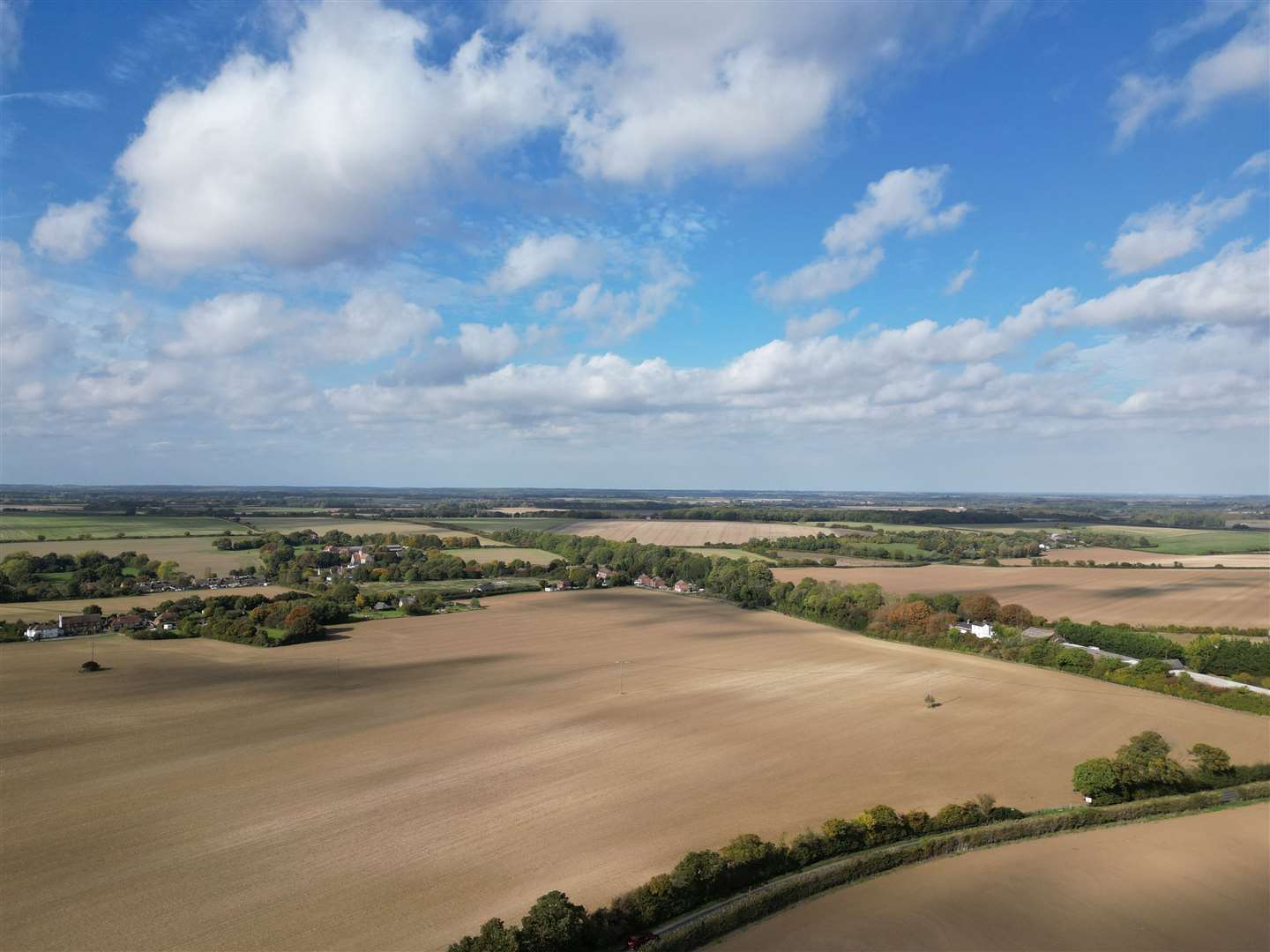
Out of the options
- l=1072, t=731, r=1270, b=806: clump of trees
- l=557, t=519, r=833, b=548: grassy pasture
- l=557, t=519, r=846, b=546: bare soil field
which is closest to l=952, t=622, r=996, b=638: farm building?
l=1072, t=731, r=1270, b=806: clump of trees

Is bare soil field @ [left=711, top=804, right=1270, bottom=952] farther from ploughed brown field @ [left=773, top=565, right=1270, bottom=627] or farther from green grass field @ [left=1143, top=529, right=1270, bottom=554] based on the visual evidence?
green grass field @ [left=1143, top=529, right=1270, bottom=554]

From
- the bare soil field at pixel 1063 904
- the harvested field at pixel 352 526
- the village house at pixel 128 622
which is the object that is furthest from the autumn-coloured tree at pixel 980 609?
the harvested field at pixel 352 526

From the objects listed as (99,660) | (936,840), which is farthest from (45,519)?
(936,840)

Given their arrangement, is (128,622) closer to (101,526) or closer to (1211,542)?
(101,526)

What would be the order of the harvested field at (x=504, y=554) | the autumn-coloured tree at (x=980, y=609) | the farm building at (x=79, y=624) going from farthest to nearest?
the harvested field at (x=504, y=554) < the autumn-coloured tree at (x=980, y=609) < the farm building at (x=79, y=624)

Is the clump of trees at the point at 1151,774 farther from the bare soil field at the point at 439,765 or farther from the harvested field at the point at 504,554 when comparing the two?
the harvested field at the point at 504,554

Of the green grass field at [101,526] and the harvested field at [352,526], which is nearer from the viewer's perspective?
the green grass field at [101,526]
